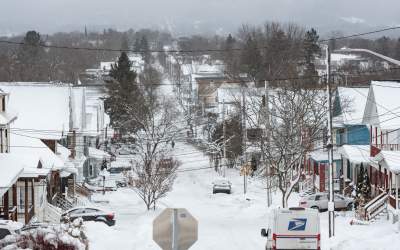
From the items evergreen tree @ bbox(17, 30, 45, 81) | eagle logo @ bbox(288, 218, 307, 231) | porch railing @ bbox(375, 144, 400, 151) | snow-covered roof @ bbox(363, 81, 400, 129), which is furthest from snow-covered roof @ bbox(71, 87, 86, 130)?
evergreen tree @ bbox(17, 30, 45, 81)

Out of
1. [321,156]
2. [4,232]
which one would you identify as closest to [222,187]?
[321,156]

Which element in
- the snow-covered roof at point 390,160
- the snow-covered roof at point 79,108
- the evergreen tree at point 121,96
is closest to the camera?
the snow-covered roof at point 390,160

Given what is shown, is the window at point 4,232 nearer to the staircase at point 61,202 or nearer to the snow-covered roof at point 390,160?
the snow-covered roof at point 390,160

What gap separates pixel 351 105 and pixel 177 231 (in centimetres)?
4847

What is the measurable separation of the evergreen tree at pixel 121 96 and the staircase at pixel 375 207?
51.0 metres

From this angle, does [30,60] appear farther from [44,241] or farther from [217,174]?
[44,241]

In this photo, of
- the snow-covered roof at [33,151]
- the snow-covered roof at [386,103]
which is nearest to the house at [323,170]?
the snow-covered roof at [386,103]

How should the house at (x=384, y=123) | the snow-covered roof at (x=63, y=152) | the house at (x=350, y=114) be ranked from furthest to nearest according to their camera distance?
1. the house at (x=350, y=114)
2. the snow-covered roof at (x=63, y=152)
3. the house at (x=384, y=123)

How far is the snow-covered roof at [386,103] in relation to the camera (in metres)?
44.5

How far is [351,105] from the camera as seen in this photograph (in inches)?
2293

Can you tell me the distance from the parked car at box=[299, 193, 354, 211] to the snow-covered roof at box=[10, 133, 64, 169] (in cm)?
1527

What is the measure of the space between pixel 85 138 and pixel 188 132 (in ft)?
139

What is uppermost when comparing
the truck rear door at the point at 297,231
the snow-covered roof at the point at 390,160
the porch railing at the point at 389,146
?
the porch railing at the point at 389,146

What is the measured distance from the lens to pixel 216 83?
460ft
